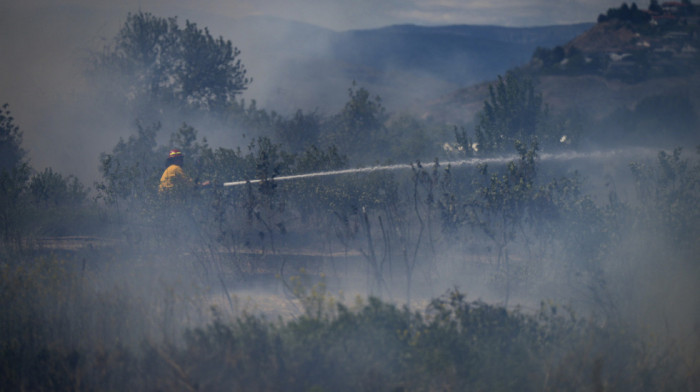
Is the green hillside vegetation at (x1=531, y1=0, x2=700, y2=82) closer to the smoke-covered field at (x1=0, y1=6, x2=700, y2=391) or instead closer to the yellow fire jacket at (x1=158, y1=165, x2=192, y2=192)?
the smoke-covered field at (x1=0, y1=6, x2=700, y2=391)

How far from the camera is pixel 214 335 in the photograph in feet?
17.1

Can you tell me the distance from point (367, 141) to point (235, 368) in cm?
1213

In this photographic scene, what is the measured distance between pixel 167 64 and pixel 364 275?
14.9m

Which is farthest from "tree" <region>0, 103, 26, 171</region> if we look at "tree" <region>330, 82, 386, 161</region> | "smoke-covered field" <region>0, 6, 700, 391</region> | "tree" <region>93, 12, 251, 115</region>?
"tree" <region>330, 82, 386, 161</region>

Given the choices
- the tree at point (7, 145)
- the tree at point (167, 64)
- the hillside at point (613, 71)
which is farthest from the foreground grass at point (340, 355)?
the hillside at point (613, 71)

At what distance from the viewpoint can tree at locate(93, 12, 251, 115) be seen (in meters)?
19.5

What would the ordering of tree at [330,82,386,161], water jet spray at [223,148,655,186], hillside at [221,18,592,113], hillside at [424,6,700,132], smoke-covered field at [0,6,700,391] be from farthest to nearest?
hillside at [221,18,592,113] → hillside at [424,6,700,132] → tree at [330,82,386,161] → water jet spray at [223,148,655,186] → smoke-covered field at [0,6,700,391]

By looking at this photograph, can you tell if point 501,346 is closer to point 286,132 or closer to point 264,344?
point 264,344

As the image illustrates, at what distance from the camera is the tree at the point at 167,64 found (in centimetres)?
1953

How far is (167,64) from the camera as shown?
2017cm

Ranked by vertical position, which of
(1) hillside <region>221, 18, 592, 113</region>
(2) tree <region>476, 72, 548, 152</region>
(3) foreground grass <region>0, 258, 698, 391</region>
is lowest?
(3) foreground grass <region>0, 258, 698, 391</region>

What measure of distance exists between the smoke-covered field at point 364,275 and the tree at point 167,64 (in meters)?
5.04

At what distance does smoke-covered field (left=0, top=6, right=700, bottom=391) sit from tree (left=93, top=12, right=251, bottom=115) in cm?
504

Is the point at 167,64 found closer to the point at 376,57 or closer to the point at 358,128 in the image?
the point at 358,128
